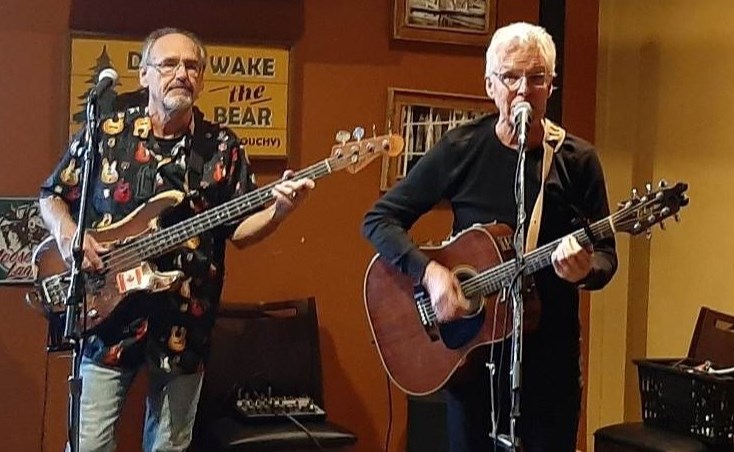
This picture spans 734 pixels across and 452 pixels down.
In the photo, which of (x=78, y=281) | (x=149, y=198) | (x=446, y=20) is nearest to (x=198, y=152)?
(x=149, y=198)

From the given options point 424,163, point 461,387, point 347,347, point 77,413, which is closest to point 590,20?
point 347,347

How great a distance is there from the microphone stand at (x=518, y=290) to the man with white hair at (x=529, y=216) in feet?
0.27

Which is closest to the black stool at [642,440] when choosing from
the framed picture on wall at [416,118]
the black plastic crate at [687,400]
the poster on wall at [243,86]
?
the black plastic crate at [687,400]

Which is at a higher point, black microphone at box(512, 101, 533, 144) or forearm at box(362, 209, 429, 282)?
black microphone at box(512, 101, 533, 144)

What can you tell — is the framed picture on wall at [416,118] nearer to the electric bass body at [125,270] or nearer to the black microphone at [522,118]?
the electric bass body at [125,270]

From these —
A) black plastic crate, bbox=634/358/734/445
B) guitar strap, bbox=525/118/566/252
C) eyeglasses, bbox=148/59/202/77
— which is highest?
eyeglasses, bbox=148/59/202/77

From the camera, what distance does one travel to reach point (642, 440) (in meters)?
3.46

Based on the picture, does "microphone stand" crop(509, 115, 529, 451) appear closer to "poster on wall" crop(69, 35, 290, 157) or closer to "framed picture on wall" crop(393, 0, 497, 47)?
"poster on wall" crop(69, 35, 290, 157)

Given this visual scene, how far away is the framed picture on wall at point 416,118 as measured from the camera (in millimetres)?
4059

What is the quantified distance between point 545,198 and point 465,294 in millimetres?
351

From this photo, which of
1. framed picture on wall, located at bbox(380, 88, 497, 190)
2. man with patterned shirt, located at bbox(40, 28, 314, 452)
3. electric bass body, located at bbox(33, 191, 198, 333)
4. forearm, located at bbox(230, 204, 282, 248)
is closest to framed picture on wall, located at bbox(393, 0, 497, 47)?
framed picture on wall, located at bbox(380, 88, 497, 190)

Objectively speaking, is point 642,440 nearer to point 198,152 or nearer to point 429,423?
point 429,423

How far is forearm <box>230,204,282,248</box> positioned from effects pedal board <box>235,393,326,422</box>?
0.72 meters

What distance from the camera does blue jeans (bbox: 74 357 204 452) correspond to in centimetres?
297
